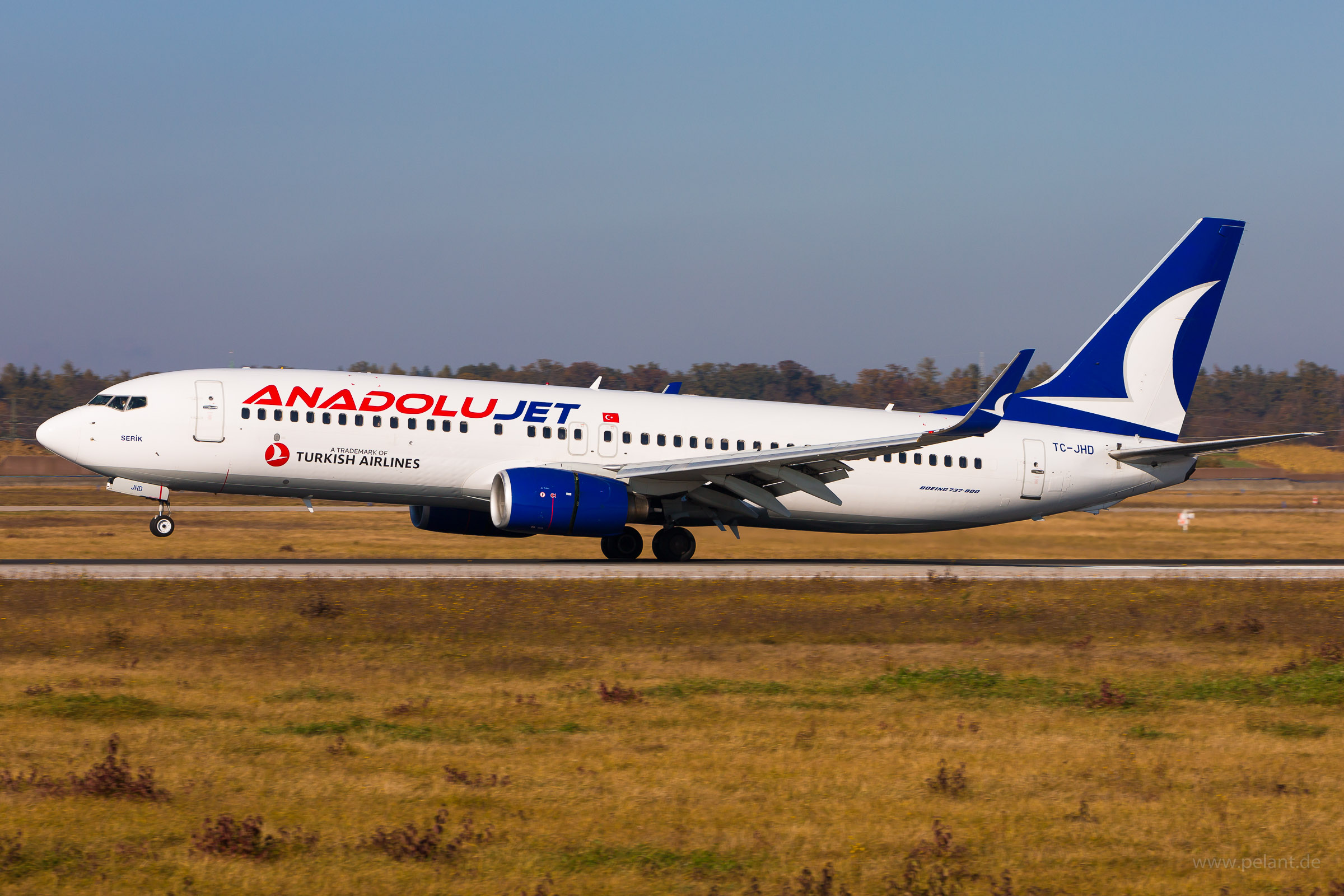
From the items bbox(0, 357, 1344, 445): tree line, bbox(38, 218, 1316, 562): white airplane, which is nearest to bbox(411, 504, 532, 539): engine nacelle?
bbox(38, 218, 1316, 562): white airplane

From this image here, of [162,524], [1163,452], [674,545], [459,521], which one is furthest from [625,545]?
[1163,452]

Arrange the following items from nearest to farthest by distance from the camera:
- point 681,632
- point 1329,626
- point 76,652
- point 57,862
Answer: point 57,862
point 76,652
point 681,632
point 1329,626

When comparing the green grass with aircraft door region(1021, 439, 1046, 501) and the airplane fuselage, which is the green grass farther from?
aircraft door region(1021, 439, 1046, 501)

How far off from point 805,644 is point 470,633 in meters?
5.62

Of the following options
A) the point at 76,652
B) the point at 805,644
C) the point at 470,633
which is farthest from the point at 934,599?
the point at 76,652

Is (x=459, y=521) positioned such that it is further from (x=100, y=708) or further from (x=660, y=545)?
(x=100, y=708)

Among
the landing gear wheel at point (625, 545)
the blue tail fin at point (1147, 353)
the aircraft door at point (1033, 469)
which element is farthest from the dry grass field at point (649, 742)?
the blue tail fin at point (1147, 353)

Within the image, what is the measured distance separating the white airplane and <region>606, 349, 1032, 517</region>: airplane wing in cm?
6

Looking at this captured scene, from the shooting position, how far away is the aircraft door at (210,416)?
27000 mm

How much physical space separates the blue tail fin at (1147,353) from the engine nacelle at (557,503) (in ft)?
41.6

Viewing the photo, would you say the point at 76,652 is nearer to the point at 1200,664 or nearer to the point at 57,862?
the point at 57,862

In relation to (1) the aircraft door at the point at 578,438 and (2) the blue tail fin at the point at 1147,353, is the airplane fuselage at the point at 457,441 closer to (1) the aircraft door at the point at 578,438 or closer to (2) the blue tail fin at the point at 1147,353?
(1) the aircraft door at the point at 578,438

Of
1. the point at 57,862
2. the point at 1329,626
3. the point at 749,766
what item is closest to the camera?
the point at 57,862

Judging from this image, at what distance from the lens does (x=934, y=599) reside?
24250mm
